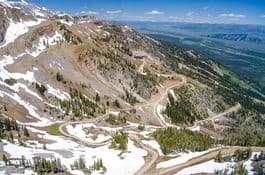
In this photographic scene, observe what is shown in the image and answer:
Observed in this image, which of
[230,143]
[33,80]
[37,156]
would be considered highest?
[33,80]

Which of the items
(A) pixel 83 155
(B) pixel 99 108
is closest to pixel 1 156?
(A) pixel 83 155

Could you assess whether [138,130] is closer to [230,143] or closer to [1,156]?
[230,143]

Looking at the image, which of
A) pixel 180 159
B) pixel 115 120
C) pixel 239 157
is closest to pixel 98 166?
pixel 180 159

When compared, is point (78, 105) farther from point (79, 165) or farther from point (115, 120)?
point (79, 165)

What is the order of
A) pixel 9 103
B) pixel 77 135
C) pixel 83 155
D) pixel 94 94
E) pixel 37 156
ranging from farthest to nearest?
1. pixel 94 94
2. pixel 9 103
3. pixel 77 135
4. pixel 83 155
5. pixel 37 156

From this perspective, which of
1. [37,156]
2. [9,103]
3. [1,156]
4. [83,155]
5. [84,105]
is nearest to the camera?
[1,156]

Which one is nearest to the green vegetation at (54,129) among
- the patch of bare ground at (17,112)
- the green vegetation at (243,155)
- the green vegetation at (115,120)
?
the patch of bare ground at (17,112)

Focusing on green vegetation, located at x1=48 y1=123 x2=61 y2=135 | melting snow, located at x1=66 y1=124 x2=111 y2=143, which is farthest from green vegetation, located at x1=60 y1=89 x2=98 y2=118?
green vegetation, located at x1=48 y1=123 x2=61 y2=135

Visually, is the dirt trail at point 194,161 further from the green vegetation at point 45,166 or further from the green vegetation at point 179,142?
the green vegetation at point 45,166
